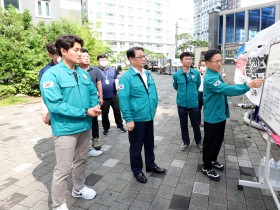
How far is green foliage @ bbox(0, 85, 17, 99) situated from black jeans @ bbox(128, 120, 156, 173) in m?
9.87

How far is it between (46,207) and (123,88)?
1743 millimetres

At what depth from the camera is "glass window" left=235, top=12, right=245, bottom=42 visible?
16328mm

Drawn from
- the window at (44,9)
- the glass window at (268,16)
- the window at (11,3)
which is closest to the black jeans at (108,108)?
the glass window at (268,16)

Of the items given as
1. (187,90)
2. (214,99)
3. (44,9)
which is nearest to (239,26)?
(187,90)

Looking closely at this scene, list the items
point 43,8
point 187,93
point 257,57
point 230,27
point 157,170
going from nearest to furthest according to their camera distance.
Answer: point 257,57
point 157,170
point 187,93
point 230,27
point 43,8

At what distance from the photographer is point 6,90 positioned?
35.8ft

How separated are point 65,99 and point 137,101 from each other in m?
1.05

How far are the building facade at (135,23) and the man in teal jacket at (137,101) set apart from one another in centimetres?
5522

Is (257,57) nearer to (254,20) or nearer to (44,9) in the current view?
(254,20)

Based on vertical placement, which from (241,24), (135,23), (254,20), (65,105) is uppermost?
(135,23)

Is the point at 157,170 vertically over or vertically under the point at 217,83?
under

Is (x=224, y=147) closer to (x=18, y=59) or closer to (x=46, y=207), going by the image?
(x=46, y=207)

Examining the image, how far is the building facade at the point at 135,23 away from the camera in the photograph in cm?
5838

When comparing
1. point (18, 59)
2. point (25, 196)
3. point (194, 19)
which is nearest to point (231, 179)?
point (25, 196)
